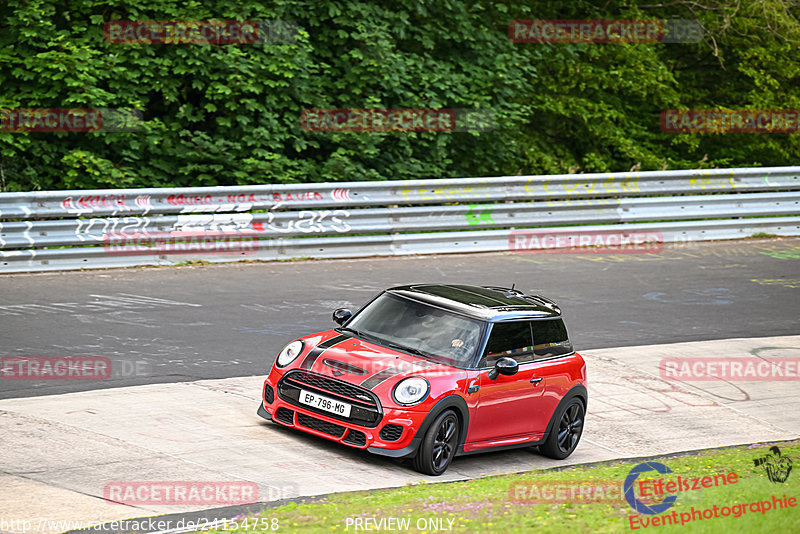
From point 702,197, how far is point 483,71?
4827 mm

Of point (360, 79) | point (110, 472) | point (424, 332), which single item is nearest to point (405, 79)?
point (360, 79)

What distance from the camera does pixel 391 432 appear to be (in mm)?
8648

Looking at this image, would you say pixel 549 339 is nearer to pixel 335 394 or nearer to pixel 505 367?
pixel 505 367

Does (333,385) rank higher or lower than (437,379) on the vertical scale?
lower

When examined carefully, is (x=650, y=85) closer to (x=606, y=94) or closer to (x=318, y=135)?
(x=606, y=94)

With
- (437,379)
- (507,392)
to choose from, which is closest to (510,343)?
(507,392)

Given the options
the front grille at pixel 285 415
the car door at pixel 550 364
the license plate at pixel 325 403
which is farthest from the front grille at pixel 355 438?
the car door at pixel 550 364

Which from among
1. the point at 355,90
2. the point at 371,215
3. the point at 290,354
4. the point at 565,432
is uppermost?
the point at 355,90

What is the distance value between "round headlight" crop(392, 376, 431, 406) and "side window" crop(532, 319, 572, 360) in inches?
60.5

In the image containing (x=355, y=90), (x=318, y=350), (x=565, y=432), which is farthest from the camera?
(x=355, y=90)

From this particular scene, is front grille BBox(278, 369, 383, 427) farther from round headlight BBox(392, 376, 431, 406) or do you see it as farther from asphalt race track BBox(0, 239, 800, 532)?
asphalt race track BBox(0, 239, 800, 532)

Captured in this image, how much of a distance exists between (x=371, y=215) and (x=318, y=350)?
8.27m

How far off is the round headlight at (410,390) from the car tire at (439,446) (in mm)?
246

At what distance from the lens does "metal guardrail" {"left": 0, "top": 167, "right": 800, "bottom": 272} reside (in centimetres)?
1519
